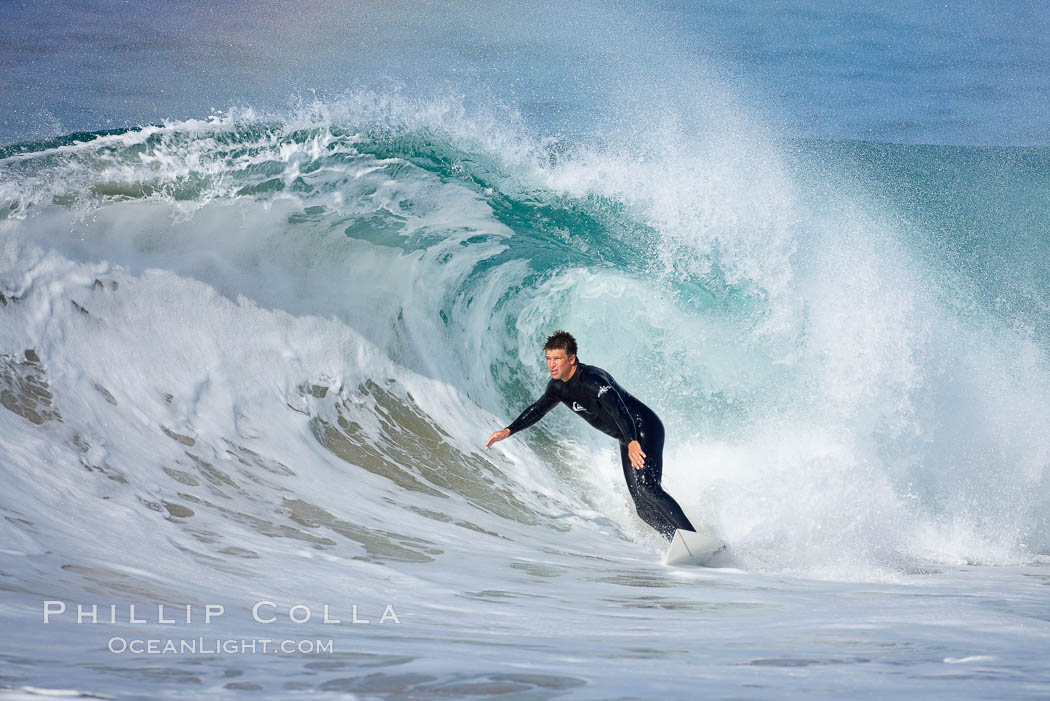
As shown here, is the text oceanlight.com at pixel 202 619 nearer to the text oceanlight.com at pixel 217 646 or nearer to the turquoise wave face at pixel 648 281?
A: the text oceanlight.com at pixel 217 646

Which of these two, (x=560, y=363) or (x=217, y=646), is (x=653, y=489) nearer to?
(x=560, y=363)

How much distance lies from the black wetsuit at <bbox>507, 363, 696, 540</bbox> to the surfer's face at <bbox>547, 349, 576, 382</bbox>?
0.05m

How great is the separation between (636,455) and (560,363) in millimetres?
673

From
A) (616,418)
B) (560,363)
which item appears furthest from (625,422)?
(560,363)

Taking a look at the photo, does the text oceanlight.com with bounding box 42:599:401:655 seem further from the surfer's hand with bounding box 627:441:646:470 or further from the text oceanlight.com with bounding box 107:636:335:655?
the surfer's hand with bounding box 627:441:646:470

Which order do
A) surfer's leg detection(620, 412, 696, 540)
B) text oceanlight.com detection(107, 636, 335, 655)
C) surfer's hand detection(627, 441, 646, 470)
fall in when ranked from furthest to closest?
surfer's leg detection(620, 412, 696, 540), surfer's hand detection(627, 441, 646, 470), text oceanlight.com detection(107, 636, 335, 655)

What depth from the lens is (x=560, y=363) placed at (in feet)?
16.3

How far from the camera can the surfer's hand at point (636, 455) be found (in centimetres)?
464

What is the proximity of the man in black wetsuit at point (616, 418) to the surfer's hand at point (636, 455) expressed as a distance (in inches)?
4.3

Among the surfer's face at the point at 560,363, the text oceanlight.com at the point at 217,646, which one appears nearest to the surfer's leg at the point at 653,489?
the surfer's face at the point at 560,363

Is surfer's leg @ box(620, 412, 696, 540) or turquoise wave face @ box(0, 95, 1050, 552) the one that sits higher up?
turquoise wave face @ box(0, 95, 1050, 552)

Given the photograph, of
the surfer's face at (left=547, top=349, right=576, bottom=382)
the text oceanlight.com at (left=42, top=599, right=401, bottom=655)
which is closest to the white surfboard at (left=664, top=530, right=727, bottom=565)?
the surfer's face at (left=547, top=349, right=576, bottom=382)

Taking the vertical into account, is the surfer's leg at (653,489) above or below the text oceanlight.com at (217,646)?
above

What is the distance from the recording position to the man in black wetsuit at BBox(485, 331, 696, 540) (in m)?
4.92
